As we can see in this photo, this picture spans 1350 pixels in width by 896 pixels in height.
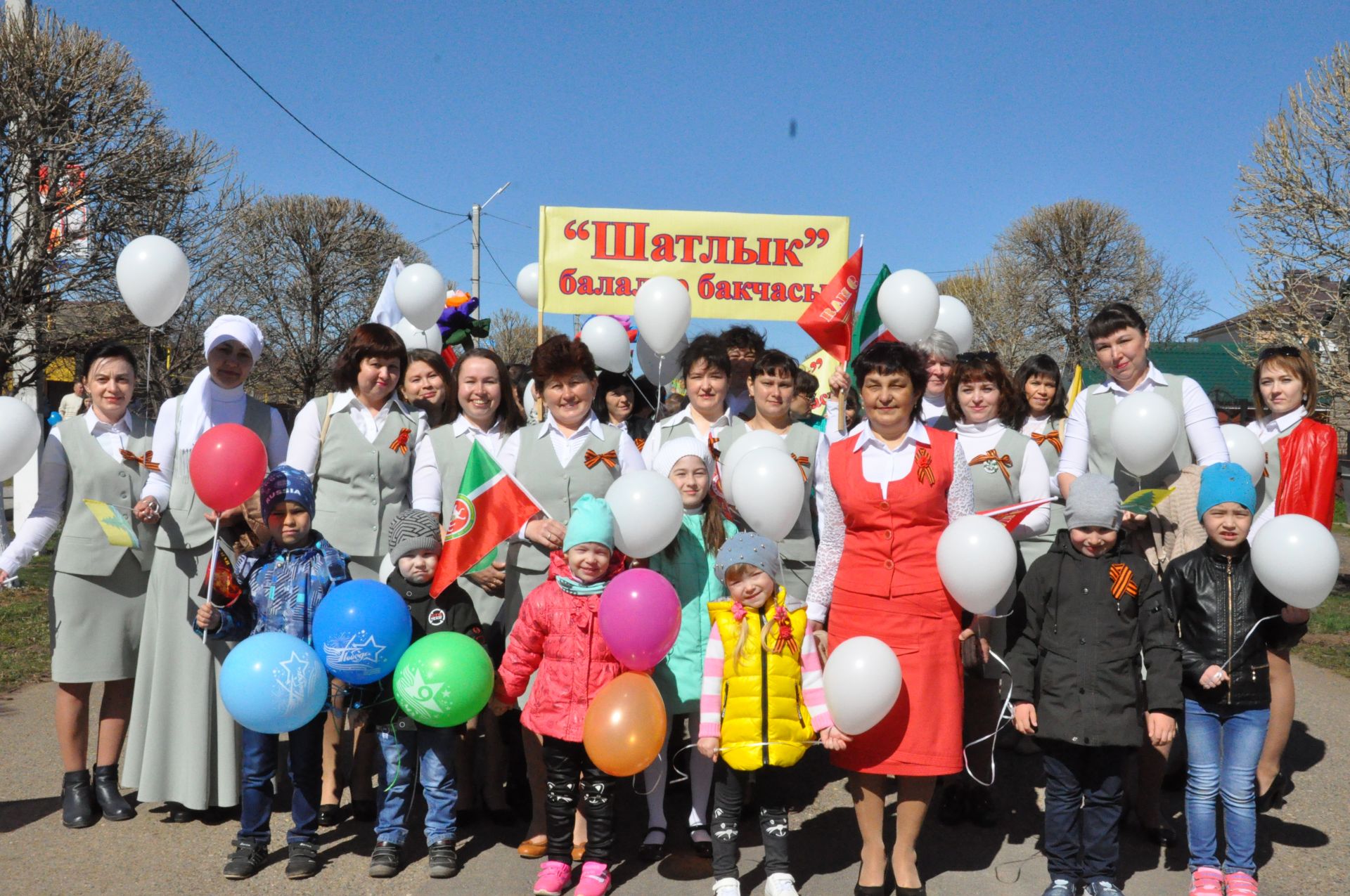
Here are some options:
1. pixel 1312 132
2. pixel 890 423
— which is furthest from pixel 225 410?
pixel 1312 132

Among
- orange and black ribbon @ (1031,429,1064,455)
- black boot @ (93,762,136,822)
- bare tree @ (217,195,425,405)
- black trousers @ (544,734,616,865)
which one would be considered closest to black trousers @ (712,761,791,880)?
black trousers @ (544,734,616,865)

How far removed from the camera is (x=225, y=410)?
4.56 metres

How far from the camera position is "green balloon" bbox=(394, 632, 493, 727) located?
368 centimetres

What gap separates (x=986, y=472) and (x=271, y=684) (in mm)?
3013

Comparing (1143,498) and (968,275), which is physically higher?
(968,275)

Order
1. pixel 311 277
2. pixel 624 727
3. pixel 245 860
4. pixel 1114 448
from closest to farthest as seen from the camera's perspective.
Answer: pixel 624 727
pixel 245 860
pixel 1114 448
pixel 311 277

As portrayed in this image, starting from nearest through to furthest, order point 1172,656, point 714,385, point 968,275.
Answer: point 1172,656 → point 714,385 → point 968,275

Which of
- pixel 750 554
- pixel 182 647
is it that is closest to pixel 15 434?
pixel 182 647

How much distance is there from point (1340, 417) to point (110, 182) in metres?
15.0

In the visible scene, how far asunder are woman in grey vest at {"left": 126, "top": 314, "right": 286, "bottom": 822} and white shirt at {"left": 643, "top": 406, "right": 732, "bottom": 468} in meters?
1.86

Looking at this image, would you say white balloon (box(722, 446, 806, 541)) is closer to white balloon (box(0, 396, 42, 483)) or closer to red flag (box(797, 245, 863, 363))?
red flag (box(797, 245, 863, 363))

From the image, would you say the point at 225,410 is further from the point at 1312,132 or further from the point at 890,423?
the point at 1312,132

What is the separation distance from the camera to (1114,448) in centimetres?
423

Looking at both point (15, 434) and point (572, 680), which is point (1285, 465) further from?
point (15, 434)
